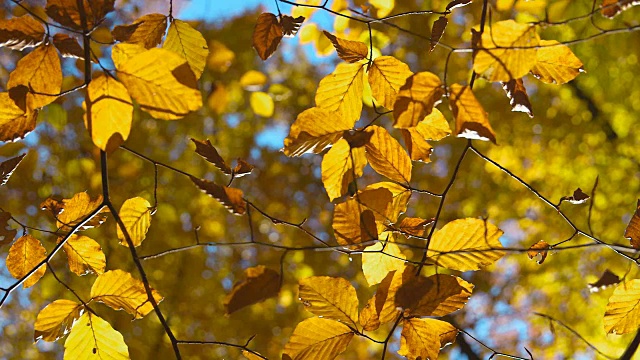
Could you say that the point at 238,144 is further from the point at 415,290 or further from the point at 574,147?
the point at 415,290

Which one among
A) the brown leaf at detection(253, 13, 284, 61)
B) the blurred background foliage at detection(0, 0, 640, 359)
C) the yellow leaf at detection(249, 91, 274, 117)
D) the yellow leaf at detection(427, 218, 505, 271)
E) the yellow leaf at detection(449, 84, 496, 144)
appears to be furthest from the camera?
the blurred background foliage at detection(0, 0, 640, 359)

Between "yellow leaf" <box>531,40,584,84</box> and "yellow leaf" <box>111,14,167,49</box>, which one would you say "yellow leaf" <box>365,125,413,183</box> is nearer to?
"yellow leaf" <box>531,40,584,84</box>

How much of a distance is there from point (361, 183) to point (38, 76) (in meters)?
3.13

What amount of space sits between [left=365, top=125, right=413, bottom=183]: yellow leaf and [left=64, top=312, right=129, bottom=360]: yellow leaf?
36 centimetres

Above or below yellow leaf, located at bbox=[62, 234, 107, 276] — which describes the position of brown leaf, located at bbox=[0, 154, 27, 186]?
above

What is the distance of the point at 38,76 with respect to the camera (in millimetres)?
560

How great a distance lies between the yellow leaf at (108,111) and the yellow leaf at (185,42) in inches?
6.7

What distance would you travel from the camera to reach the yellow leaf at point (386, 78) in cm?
63

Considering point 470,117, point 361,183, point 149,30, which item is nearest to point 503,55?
point 470,117

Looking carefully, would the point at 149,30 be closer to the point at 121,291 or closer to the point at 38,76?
the point at 38,76

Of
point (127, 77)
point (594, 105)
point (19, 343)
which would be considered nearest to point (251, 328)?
point (19, 343)

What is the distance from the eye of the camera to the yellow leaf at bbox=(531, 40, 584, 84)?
574 millimetres

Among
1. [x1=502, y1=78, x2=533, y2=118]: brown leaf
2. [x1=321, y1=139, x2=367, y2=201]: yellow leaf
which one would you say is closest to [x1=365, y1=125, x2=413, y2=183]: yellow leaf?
[x1=321, y1=139, x2=367, y2=201]: yellow leaf

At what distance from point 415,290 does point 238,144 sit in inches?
132
